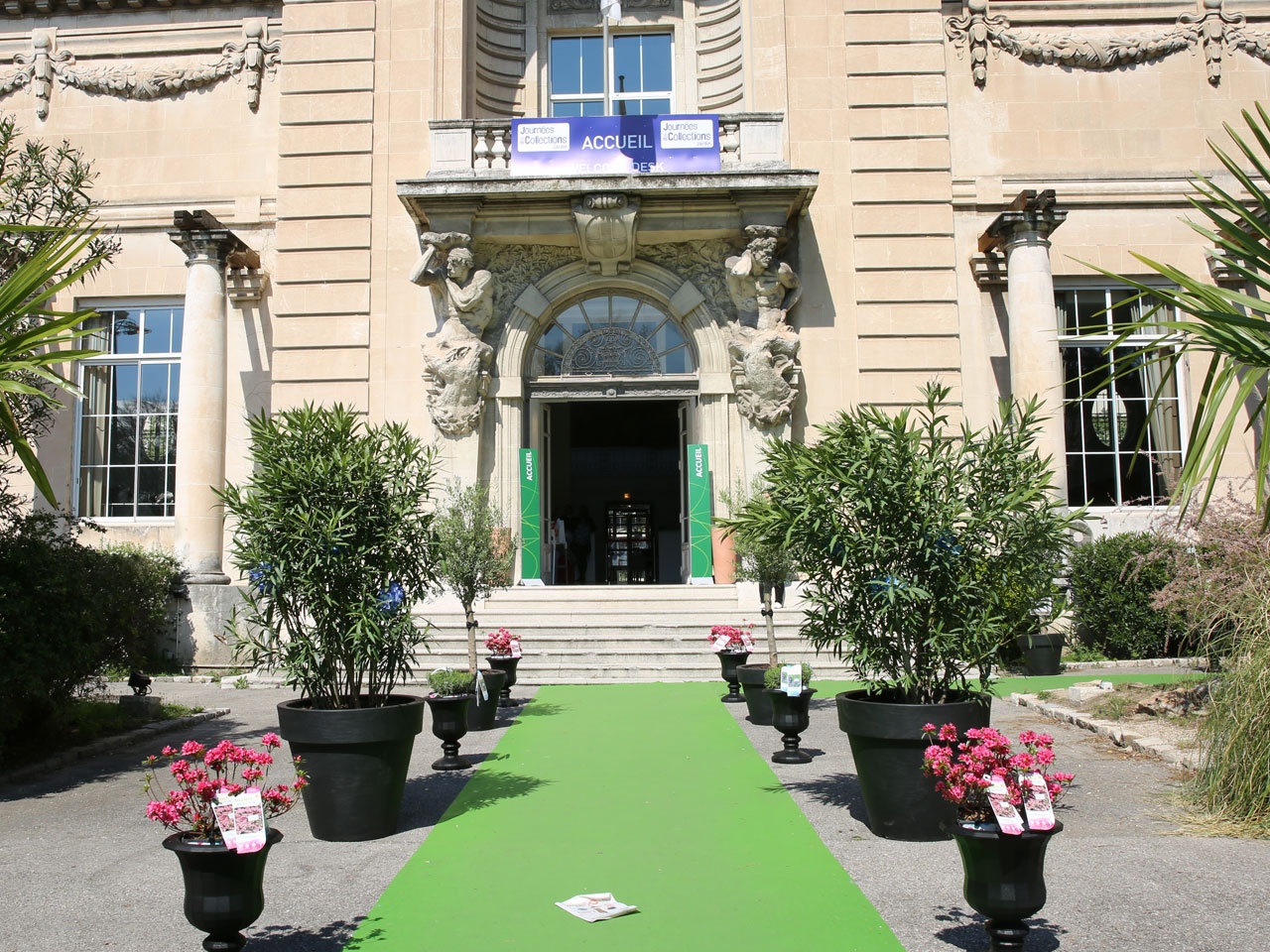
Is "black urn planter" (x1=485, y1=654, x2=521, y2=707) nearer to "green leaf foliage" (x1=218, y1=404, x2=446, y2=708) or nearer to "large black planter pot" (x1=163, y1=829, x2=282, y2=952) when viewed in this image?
"green leaf foliage" (x1=218, y1=404, x2=446, y2=708)

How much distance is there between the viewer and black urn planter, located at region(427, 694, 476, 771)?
8.38 metres

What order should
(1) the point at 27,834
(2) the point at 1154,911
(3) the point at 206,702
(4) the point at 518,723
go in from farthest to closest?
(3) the point at 206,702
(4) the point at 518,723
(1) the point at 27,834
(2) the point at 1154,911

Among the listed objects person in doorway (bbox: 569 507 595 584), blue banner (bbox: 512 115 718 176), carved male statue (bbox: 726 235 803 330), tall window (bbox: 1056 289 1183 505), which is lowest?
person in doorway (bbox: 569 507 595 584)

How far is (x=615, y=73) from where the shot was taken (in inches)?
783

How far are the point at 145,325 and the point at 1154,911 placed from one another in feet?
62.5

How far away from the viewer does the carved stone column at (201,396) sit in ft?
54.3

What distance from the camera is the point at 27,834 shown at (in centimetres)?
673

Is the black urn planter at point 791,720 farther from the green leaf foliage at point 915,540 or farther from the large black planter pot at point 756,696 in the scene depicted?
the green leaf foliage at point 915,540

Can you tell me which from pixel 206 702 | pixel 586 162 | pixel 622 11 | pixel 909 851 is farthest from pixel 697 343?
pixel 909 851

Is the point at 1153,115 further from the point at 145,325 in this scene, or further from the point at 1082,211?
the point at 145,325

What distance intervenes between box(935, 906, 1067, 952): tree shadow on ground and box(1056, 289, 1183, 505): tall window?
1445cm

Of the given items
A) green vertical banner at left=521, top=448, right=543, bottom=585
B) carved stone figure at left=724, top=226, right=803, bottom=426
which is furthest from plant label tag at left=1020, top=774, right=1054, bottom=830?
green vertical banner at left=521, top=448, right=543, bottom=585

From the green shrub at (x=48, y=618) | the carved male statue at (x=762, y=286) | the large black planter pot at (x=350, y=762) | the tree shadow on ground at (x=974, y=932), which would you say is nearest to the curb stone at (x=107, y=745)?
the green shrub at (x=48, y=618)

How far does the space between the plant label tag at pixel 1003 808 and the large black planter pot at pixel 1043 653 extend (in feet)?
34.7
